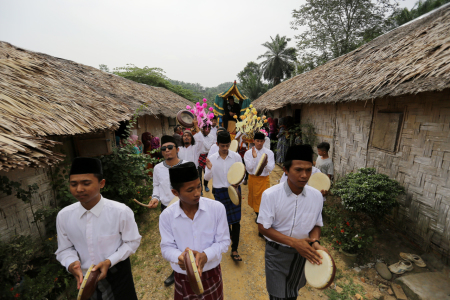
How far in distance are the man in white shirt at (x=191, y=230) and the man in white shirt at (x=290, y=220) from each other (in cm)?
48

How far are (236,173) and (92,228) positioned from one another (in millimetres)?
2050

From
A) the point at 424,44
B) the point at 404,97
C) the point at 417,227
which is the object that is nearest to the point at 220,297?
the point at 417,227

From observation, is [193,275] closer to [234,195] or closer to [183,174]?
[183,174]

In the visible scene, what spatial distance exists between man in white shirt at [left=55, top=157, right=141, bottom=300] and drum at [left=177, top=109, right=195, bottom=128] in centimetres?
316

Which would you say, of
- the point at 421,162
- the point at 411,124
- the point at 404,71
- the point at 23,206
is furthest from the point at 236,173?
the point at 404,71

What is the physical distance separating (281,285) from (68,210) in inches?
88.3

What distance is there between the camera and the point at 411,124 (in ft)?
11.8

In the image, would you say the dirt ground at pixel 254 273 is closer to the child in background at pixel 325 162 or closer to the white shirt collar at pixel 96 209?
the child in background at pixel 325 162

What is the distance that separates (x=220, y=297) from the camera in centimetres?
197

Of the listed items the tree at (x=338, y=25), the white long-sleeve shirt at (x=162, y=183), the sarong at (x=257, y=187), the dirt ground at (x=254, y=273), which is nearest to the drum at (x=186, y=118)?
the white long-sleeve shirt at (x=162, y=183)

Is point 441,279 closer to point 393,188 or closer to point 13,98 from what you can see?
point 393,188

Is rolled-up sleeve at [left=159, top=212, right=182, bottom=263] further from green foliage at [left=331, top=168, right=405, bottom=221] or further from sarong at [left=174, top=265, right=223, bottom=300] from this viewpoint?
green foliage at [left=331, top=168, right=405, bottom=221]

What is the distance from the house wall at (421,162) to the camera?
304 centimetres

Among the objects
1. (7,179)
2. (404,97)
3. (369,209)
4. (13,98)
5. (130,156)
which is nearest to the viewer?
(7,179)
